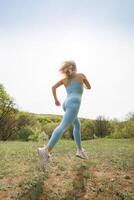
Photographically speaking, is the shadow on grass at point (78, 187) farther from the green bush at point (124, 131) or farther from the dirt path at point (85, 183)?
the green bush at point (124, 131)

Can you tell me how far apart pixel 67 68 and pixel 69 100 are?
0.82m

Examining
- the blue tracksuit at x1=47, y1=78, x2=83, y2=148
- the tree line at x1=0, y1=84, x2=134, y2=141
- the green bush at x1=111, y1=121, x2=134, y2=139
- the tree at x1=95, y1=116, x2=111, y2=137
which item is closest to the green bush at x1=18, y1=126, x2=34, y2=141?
the tree line at x1=0, y1=84, x2=134, y2=141

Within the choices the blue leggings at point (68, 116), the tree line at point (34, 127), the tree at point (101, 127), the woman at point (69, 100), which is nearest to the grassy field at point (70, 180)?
the woman at point (69, 100)

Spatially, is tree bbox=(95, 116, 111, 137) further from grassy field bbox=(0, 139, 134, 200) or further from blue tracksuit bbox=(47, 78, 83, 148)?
blue tracksuit bbox=(47, 78, 83, 148)

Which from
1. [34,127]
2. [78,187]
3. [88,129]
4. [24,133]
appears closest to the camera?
[78,187]

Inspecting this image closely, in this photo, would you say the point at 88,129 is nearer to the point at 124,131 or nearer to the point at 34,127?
the point at 124,131

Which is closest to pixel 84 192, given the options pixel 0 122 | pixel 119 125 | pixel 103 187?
pixel 103 187

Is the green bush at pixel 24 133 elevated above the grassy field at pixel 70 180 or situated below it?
above

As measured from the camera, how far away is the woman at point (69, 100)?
278 inches

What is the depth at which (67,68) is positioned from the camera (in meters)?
7.61

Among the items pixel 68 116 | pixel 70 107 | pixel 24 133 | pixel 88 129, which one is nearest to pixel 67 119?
pixel 68 116

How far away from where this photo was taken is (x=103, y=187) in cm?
691

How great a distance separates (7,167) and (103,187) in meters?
3.10

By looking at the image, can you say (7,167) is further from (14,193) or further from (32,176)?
(14,193)
